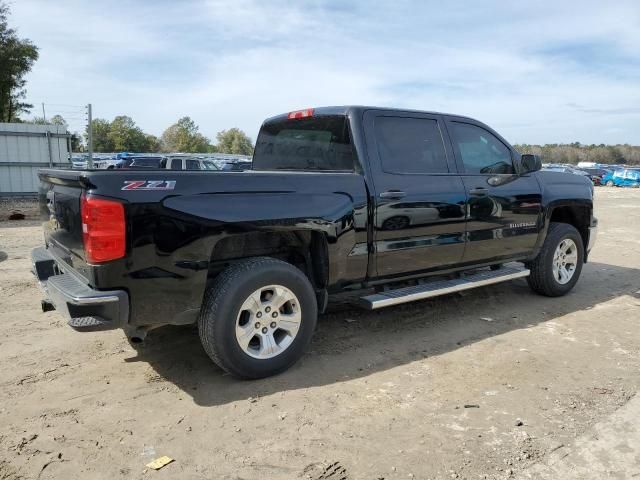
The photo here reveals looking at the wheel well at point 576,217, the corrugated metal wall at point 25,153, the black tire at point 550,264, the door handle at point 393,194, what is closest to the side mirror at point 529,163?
the black tire at point 550,264

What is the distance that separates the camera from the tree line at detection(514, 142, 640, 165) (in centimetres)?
9200

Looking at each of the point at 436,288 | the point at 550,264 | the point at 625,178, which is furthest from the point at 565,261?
the point at 625,178

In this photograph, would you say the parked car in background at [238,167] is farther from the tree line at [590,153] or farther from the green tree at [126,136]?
the tree line at [590,153]

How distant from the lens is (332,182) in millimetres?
3832

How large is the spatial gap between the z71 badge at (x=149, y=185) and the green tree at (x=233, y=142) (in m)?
88.2

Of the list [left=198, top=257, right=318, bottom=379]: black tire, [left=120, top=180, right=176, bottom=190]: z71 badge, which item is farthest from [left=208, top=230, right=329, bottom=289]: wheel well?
[left=120, top=180, right=176, bottom=190]: z71 badge

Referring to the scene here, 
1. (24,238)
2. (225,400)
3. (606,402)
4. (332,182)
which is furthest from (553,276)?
(24,238)

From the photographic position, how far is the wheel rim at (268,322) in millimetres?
3501

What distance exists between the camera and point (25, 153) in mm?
15344

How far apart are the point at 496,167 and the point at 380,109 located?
159 cm

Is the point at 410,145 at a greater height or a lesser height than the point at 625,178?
greater

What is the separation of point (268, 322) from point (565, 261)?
4.07 meters

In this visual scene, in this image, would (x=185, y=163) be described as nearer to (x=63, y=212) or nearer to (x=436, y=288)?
(x=436, y=288)

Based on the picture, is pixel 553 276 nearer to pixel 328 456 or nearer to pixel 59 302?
pixel 328 456
